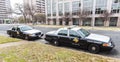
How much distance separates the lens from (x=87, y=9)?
39125mm

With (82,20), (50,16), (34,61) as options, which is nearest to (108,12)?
(82,20)

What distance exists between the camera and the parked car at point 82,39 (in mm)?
6341

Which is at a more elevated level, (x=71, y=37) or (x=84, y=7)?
(x=84, y=7)

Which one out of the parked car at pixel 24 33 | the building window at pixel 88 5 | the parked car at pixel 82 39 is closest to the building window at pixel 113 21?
the building window at pixel 88 5

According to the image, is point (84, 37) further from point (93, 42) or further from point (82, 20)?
point (82, 20)

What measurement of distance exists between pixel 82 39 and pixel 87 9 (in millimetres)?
34507

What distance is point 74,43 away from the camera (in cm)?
739

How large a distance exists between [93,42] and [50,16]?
46.9 metres

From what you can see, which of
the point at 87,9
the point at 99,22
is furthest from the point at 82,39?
the point at 87,9

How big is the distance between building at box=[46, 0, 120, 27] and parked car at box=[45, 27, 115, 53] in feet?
102

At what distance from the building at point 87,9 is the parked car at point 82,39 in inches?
1222

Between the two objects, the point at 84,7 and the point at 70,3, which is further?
the point at 70,3

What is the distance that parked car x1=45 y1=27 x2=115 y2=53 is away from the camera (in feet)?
20.8

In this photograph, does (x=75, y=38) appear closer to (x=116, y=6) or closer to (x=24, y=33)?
(x=24, y=33)
